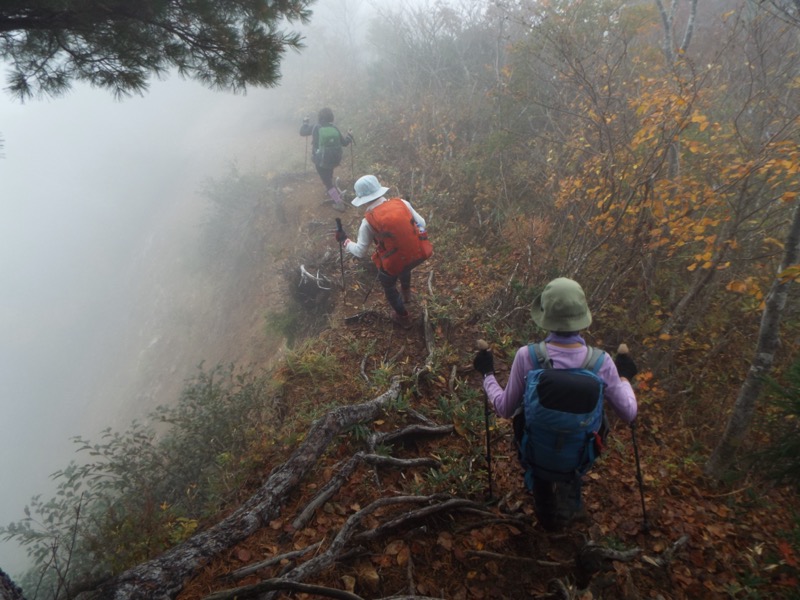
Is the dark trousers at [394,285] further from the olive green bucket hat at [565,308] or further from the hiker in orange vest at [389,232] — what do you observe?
the olive green bucket hat at [565,308]

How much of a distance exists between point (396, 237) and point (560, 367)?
292 centimetres

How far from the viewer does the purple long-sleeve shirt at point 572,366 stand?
254 cm

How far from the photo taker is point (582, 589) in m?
2.65

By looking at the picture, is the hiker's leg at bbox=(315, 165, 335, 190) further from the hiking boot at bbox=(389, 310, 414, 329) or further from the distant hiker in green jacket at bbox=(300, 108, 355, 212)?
the hiking boot at bbox=(389, 310, 414, 329)

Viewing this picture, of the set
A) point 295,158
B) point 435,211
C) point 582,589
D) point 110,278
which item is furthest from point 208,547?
point 110,278

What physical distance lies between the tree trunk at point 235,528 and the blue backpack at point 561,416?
6.17 ft

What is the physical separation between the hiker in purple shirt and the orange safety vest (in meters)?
2.28

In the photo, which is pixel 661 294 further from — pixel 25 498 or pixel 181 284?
pixel 25 498

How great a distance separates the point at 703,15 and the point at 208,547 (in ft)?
61.5

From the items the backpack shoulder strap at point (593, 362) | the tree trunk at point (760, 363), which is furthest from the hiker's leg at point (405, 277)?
the tree trunk at point (760, 363)

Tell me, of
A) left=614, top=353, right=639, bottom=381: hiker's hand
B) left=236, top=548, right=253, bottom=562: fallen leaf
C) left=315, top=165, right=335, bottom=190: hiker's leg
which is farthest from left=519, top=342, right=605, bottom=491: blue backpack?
left=315, top=165, right=335, bottom=190: hiker's leg

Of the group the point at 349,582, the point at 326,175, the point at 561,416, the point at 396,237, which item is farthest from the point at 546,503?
the point at 326,175

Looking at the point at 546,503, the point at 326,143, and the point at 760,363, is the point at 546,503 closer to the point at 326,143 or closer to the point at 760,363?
the point at 760,363

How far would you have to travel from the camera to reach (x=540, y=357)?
2582 millimetres
